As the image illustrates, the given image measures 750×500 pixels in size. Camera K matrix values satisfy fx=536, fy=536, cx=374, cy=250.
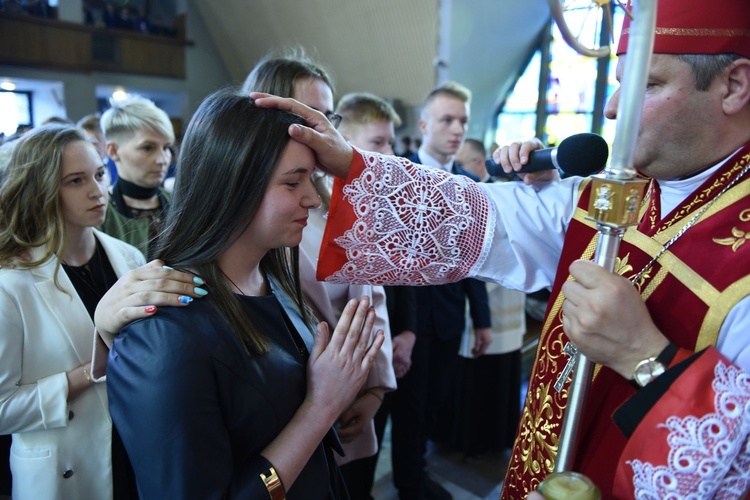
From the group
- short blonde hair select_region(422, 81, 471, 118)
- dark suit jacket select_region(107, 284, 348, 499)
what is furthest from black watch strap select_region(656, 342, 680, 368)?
short blonde hair select_region(422, 81, 471, 118)

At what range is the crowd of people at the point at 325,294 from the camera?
893 millimetres

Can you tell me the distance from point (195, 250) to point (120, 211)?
169 centimetres

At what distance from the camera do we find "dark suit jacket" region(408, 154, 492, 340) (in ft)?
9.38

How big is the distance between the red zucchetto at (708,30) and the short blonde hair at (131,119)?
248cm

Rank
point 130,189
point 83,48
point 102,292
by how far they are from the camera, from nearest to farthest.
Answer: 1. point 102,292
2. point 130,189
3. point 83,48

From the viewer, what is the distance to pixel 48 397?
1.59 m

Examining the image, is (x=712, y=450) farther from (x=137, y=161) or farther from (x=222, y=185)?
(x=137, y=161)

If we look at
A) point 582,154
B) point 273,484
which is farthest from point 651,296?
point 273,484

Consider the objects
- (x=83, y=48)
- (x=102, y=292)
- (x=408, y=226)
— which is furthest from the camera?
(x=83, y=48)

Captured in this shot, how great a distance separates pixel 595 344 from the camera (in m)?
0.88

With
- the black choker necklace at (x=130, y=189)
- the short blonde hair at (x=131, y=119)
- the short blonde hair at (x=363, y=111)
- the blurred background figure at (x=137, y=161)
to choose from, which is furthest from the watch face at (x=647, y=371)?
the short blonde hair at (x=131, y=119)

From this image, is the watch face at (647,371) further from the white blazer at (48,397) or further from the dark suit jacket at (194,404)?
the white blazer at (48,397)

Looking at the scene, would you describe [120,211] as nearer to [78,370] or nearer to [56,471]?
[78,370]

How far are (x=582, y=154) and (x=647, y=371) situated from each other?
467 millimetres
